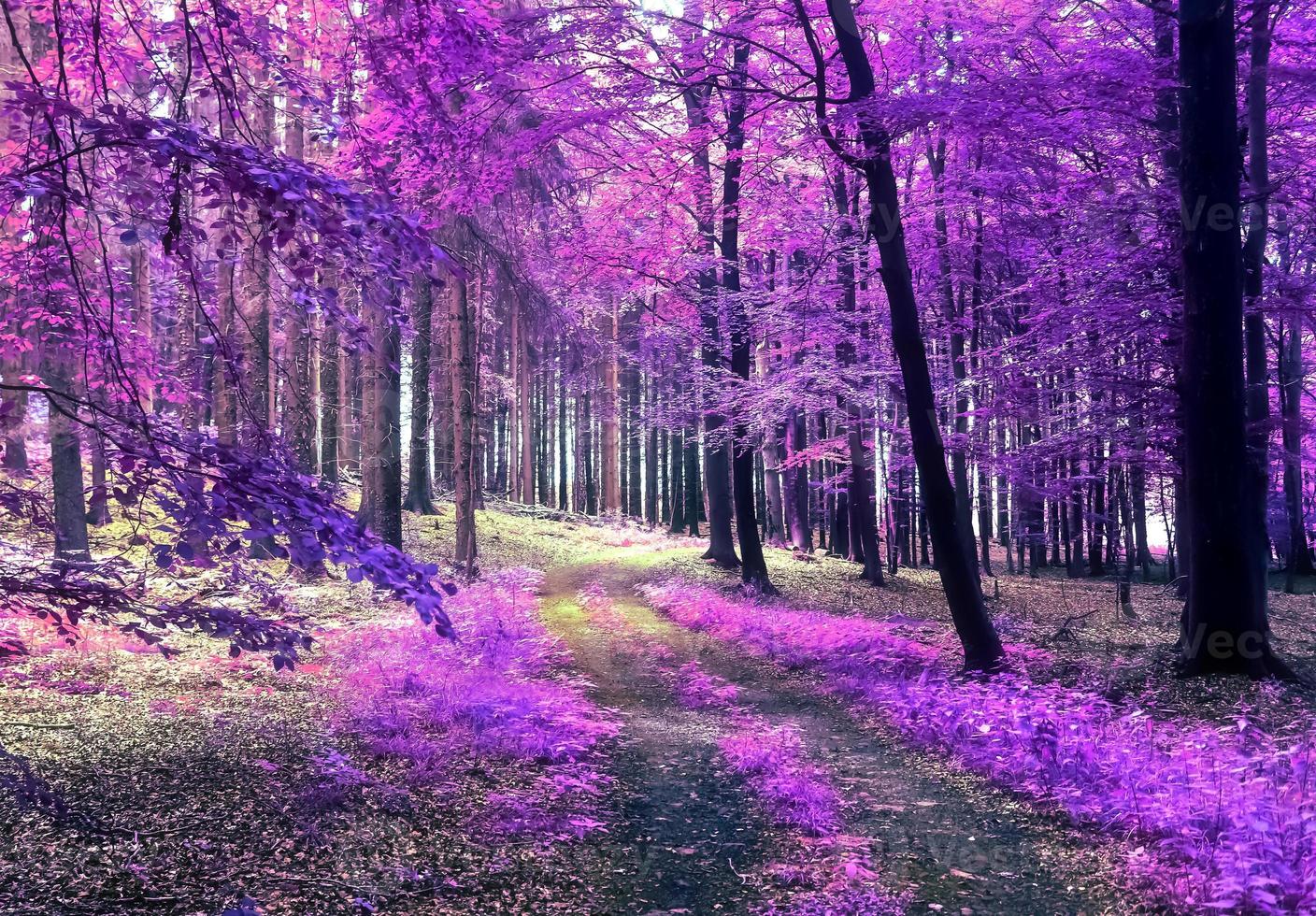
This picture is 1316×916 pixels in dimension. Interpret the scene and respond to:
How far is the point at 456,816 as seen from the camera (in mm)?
5082

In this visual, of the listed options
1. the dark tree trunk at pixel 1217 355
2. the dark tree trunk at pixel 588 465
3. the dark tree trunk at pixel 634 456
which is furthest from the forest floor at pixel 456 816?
the dark tree trunk at pixel 588 465

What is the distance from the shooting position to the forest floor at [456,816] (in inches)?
157

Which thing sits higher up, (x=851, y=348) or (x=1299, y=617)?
(x=851, y=348)

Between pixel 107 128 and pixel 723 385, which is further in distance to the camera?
pixel 723 385

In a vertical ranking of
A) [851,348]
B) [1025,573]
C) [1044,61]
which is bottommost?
[1025,573]

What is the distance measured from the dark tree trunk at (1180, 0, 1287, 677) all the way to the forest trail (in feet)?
12.7

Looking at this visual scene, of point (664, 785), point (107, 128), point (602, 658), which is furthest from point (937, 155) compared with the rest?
point (107, 128)

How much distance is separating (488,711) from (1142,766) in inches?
196

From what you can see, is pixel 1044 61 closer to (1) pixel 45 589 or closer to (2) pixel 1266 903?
(2) pixel 1266 903

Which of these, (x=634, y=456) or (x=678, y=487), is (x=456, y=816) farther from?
(x=634, y=456)

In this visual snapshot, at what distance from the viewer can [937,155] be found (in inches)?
680

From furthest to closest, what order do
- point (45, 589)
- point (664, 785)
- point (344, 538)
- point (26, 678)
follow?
1. point (26, 678)
2. point (664, 785)
3. point (45, 589)
4. point (344, 538)

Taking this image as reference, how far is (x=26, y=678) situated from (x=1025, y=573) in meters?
25.1
